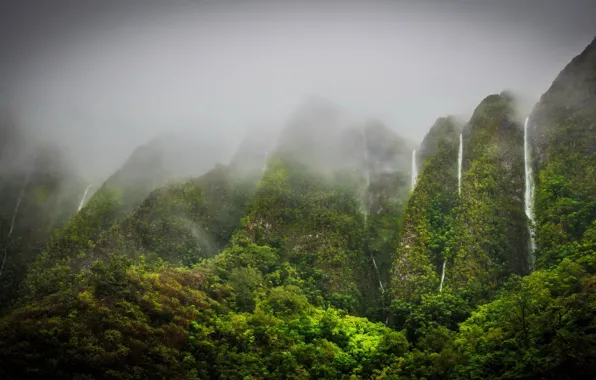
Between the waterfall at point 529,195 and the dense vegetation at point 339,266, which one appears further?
the waterfall at point 529,195

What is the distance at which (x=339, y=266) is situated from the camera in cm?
5153

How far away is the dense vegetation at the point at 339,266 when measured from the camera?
2603 cm

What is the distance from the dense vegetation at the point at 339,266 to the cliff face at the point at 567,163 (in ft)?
0.71

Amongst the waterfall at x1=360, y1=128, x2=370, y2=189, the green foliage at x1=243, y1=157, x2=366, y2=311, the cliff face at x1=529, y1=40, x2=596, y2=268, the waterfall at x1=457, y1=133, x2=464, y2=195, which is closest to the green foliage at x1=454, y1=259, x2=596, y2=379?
the cliff face at x1=529, y1=40, x2=596, y2=268

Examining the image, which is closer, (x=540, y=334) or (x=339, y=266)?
(x=540, y=334)

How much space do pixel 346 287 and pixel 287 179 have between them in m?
23.1

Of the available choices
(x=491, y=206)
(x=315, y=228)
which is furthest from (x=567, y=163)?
(x=315, y=228)

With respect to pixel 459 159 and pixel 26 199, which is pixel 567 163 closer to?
pixel 459 159

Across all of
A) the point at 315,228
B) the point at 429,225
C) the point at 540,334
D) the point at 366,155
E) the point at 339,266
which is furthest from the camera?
the point at 366,155

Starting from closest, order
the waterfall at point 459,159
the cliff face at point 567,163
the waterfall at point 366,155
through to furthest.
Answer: the cliff face at point 567,163, the waterfall at point 459,159, the waterfall at point 366,155

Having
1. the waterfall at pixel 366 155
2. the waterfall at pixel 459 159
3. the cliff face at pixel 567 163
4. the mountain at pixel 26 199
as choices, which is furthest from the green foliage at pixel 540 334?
the mountain at pixel 26 199

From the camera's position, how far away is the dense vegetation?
85.4 feet

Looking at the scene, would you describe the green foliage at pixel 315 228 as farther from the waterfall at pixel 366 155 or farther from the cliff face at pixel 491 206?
the cliff face at pixel 491 206

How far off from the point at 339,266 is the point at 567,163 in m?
29.9
